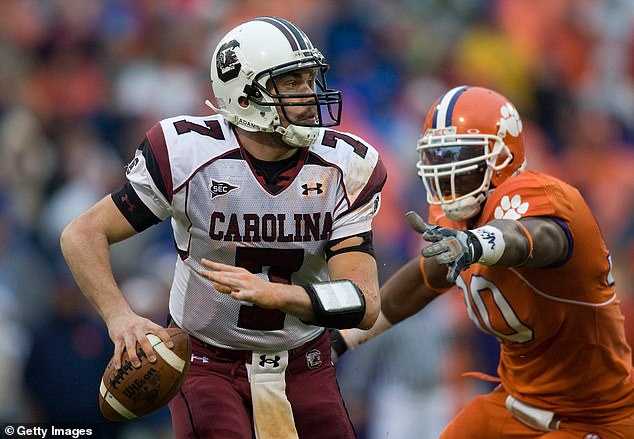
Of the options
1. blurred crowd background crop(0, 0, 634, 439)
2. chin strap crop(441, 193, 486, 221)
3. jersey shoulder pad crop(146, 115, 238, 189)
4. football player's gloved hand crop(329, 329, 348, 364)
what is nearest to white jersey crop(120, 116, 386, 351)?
jersey shoulder pad crop(146, 115, 238, 189)

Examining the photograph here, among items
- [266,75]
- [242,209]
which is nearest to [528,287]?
[242,209]

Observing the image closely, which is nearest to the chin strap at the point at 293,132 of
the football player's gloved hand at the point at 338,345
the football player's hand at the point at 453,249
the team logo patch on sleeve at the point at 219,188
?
the team logo patch on sleeve at the point at 219,188

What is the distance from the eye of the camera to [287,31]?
3.56m

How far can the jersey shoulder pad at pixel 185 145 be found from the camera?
342 cm

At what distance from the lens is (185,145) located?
135 inches

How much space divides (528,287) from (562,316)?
0.54ft

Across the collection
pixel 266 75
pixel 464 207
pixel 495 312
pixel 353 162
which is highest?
pixel 266 75

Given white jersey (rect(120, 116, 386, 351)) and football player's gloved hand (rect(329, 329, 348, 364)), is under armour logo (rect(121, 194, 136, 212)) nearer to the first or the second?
white jersey (rect(120, 116, 386, 351))

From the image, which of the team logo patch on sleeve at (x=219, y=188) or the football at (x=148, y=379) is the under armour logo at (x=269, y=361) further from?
the team logo patch on sleeve at (x=219, y=188)

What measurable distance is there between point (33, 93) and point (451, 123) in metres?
3.53

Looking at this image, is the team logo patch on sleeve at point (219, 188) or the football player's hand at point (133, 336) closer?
the football player's hand at point (133, 336)

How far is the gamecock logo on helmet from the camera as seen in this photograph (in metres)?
3.55

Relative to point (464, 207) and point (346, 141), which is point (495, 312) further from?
point (346, 141)

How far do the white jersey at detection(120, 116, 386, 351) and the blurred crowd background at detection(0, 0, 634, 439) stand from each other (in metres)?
2.14
